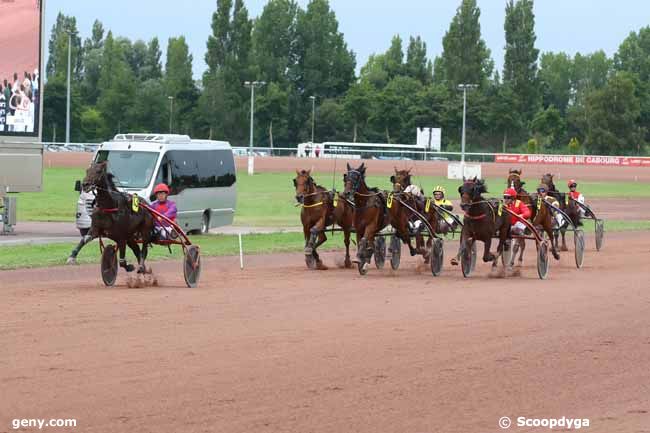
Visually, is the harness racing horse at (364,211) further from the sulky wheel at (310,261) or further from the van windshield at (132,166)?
the van windshield at (132,166)

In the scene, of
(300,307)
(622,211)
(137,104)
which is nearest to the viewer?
(300,307)

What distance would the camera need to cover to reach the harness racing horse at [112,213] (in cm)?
1603

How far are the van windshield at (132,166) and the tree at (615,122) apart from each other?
3088 inches

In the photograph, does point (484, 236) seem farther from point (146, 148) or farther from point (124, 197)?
point (146, 148)

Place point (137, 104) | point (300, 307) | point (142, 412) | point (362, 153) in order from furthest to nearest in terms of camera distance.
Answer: point (137, 104), point (362, 153), point (300, 307), point (142, 412)

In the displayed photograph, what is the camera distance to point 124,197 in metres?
16.3

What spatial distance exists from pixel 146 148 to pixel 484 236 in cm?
1118

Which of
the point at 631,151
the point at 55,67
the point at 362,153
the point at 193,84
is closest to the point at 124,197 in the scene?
the point at 362,153

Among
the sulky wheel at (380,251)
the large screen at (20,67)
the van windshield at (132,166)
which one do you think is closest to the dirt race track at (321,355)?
the sulky wheel at (380,251)

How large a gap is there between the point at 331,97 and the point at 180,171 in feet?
309

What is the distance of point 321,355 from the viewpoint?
10.9 m

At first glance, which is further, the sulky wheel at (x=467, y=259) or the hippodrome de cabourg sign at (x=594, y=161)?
the hippodrome de cabourg sign at (x=594, y=161)

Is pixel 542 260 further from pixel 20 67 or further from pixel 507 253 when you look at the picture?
pixel 20 67

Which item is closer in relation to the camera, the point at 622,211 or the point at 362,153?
the point at 622,211
